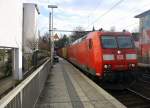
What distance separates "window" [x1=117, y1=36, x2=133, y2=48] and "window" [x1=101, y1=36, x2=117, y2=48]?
0.27 metres

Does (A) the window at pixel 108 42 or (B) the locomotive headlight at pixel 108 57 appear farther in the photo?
(A) the window at pixel 108 42

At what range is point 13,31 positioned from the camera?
2323 centimetres

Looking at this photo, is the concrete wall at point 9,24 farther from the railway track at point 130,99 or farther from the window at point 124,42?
the railway track at point 130,99

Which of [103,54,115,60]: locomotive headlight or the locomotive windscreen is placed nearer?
[103,54,115,60]: locomotive headlight

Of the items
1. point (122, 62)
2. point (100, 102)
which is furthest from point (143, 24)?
point (100, 102)

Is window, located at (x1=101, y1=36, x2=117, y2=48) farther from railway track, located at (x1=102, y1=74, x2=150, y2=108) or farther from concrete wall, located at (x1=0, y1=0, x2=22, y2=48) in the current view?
concrete wall, located at (x1=0, y1=0, x2=22, y2=48)

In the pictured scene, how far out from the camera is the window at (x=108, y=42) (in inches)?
735

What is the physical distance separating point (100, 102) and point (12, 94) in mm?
6094

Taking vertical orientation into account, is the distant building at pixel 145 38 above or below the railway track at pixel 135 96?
above

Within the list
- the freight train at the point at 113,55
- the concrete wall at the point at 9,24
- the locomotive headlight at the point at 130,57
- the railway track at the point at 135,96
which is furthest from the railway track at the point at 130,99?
the concrete wall at the point at 9,24

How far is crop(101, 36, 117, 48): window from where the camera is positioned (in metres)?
18.7

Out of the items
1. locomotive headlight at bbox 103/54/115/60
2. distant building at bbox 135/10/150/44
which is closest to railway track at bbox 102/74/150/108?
locomotive headlight at bbox 103/54/115/60

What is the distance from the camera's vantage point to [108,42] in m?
18.9

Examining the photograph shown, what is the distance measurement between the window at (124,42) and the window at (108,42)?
10.6 inches
